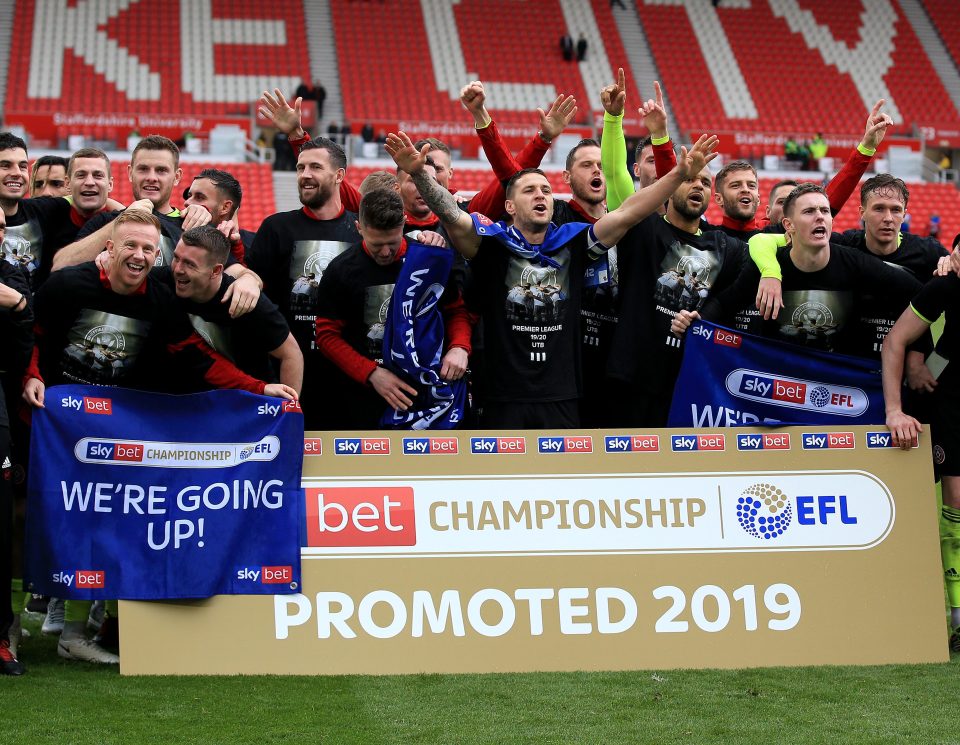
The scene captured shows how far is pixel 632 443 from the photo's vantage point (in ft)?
16.3

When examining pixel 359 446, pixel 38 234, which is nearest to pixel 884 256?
pixel 359 446

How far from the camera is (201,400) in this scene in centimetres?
488

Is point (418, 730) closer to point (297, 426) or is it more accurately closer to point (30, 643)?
point (297, 426)

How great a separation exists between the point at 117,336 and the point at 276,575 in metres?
1.21

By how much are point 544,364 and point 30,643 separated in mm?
2740

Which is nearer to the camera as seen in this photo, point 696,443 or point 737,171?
point 696,443

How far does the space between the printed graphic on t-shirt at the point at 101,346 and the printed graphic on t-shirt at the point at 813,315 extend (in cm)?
291

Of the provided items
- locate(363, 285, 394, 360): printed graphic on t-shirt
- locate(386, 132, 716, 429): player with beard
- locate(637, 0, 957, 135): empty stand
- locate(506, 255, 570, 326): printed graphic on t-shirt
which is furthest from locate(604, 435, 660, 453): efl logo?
locate(637, 0, 957, 135): empty stand

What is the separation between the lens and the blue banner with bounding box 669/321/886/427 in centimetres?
541

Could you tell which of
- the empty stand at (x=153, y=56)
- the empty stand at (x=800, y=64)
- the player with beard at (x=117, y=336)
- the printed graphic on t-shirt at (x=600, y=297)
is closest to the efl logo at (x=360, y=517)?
the player with beard at (x=117, y=336)

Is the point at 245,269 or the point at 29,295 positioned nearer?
the point at 29,295

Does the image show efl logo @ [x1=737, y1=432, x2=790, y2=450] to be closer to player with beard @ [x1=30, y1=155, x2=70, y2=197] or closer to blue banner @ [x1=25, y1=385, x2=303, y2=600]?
blue banner @ [x1=25, y1=385, x2=303, y2=600]

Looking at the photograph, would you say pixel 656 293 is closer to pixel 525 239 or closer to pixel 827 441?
pixel 525 239

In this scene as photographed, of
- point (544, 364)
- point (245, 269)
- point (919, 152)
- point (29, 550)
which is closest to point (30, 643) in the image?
point (29, 550)
